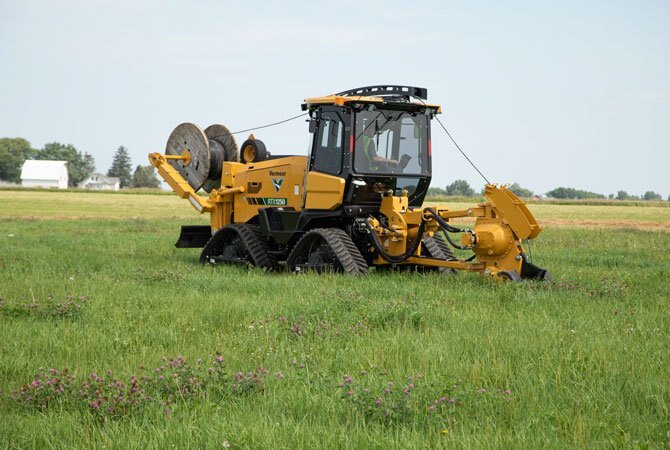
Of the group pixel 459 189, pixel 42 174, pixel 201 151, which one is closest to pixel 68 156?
pixel 42 174

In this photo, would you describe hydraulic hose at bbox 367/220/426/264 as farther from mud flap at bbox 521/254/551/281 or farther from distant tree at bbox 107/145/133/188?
distant tree at bbox 107/145/133/188

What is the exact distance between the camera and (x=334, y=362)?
693cm

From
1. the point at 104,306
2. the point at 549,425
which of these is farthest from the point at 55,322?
the point at 549,425

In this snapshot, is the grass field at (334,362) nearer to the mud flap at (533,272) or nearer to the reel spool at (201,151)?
the mud flap at (533,272)

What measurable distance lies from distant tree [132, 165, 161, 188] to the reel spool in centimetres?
13029

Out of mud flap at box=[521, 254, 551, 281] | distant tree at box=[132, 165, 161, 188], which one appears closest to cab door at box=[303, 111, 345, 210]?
mud flap at box=[521, 254, 551, 281]

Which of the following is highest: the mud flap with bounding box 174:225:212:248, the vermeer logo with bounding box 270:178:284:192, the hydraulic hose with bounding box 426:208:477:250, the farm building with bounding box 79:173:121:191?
the farm building with bounding box 79:173:121:191

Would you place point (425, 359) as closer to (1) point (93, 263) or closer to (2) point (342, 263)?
(2) point (342, 263)

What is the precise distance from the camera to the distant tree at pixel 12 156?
463 ft

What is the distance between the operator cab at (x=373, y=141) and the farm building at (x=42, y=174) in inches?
4821

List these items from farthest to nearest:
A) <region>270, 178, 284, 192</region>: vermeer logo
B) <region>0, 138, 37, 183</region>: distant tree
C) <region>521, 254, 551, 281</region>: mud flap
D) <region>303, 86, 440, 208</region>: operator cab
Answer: <region>0, 138, 37, 183</region>: distant tree
<region>270, 178, 284, 192</region>: vermeer logo
<region>303, 86, 440, 208</region>: operator cab
<region>521, 254, 551, 281</region>: mud flap

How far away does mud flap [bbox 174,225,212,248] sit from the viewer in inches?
697

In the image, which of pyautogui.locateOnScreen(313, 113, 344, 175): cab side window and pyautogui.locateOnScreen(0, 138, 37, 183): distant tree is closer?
pyautogui.locateOnScreen(313, 113, 344, 175): cab side window

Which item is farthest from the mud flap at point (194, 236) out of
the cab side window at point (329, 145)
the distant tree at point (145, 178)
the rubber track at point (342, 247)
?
the distant tree at point (145, 178)
